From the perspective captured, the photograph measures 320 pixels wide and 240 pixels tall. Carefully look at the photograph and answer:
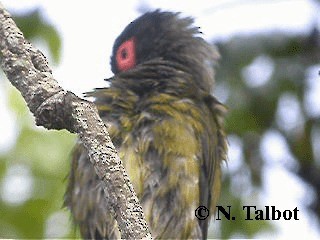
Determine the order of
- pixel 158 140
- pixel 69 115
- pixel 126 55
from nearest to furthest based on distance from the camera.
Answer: pixel 69 115 → pixel 158 140 → pixel 126 55

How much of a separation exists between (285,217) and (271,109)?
0.75 metres

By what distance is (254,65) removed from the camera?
456 cm

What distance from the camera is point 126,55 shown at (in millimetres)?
3352

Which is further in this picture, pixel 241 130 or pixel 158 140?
pixel 241 130

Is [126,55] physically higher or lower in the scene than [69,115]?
higher

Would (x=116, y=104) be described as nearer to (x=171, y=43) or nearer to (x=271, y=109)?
(x=171, y=43)

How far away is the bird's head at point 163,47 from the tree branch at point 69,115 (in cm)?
147

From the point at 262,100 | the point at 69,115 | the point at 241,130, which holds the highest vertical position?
the point at 262,100

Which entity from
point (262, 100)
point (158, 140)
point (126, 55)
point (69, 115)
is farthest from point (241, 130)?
point (69, 115)

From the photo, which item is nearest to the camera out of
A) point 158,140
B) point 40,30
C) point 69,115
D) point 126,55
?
point 69,115

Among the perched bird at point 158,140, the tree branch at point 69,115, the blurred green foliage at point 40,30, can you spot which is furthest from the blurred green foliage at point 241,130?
the tree branch at point 69,115

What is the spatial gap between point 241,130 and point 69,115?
274 centimetres

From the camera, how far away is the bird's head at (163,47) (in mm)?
3357

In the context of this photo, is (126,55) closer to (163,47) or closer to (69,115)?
(163,47)
